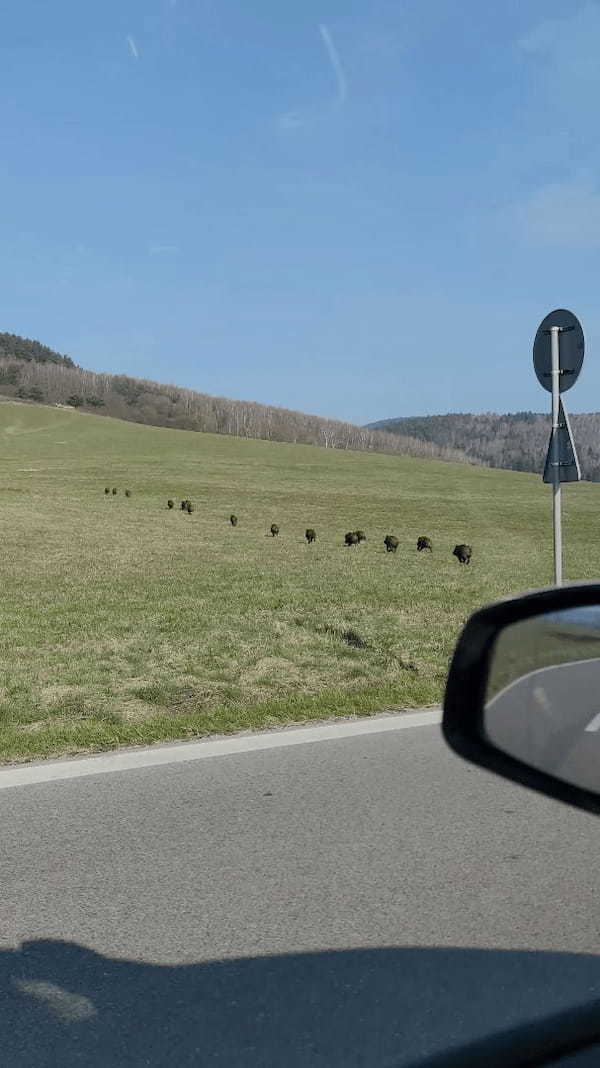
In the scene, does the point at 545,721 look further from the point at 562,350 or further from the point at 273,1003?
the point at 562,350

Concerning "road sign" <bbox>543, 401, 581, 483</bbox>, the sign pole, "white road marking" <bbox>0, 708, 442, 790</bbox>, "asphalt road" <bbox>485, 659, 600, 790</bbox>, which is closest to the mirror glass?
"asphalt road" <bbox>485, 659, 600, 790</bbox>

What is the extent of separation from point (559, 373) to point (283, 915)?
753 cm

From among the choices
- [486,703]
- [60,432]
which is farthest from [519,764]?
[60,432]

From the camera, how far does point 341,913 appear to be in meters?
3.96

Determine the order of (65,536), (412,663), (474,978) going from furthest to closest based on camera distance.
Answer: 1. (65,536)
2. (412,663)
3. (474,978)

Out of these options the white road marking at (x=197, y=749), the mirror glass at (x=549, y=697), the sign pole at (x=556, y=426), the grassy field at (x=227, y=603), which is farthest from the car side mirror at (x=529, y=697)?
the sign pole at (x=556, y=426)

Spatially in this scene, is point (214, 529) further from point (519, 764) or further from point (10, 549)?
point (519, 764)

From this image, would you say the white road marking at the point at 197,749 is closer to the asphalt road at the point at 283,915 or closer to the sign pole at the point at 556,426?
the asphalt road at the point at 283,915

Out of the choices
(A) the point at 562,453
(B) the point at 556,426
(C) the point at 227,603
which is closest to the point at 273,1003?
(A) the point at 562,453

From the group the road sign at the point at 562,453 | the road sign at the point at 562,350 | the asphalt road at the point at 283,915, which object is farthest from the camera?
the road sign at the point at 562,453

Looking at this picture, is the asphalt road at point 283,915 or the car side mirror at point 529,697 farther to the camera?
the asphalt road at point 283,915

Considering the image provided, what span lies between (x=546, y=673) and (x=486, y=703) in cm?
15

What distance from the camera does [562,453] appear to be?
10.3 metres

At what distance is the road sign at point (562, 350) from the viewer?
32.7 ft
